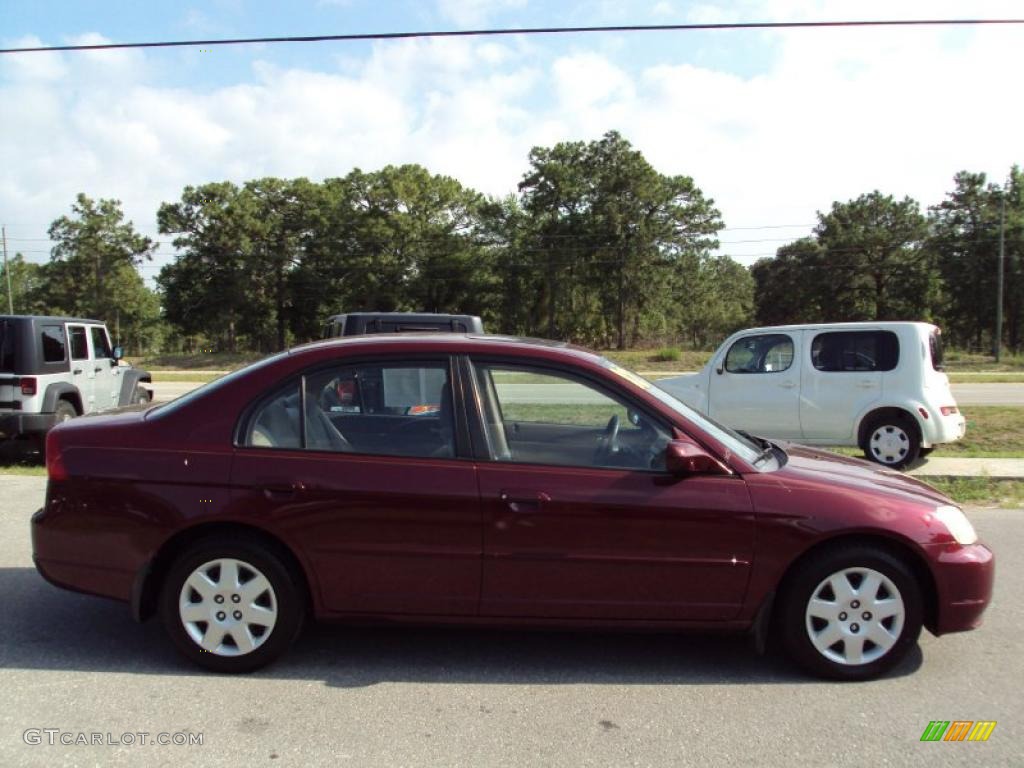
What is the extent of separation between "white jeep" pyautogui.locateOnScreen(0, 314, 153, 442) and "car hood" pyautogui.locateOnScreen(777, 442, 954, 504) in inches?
341

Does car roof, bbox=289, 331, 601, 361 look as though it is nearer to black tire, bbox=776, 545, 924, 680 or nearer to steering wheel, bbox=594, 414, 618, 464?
steering wheel, bbox=594, 414, 618, 464

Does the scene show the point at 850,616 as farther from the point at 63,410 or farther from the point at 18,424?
the point at 63,410

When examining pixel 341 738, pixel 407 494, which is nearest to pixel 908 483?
pixel 407 494

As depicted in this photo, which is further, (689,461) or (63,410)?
(63,410)

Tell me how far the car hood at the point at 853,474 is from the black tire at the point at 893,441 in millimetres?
5313

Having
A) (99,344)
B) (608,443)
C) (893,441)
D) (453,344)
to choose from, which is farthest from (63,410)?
(893,441)

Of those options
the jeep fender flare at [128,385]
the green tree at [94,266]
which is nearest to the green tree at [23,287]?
the green tree at [94,266]

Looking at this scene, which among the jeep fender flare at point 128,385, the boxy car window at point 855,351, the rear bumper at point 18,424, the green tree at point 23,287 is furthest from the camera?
the green tree at point 23,287

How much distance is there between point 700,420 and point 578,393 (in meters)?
0.65

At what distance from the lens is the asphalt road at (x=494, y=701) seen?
3.02m

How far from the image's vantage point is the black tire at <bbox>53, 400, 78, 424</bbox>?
30.8ft

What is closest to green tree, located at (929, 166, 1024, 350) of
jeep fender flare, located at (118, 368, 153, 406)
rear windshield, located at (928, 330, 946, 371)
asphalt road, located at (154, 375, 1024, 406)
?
→ asphalt road, located at (154, 375, 1024, 406)

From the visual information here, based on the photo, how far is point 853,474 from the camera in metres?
3.94

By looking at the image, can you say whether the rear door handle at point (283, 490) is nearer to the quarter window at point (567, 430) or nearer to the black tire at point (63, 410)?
the quarter window at point (567, 430)
